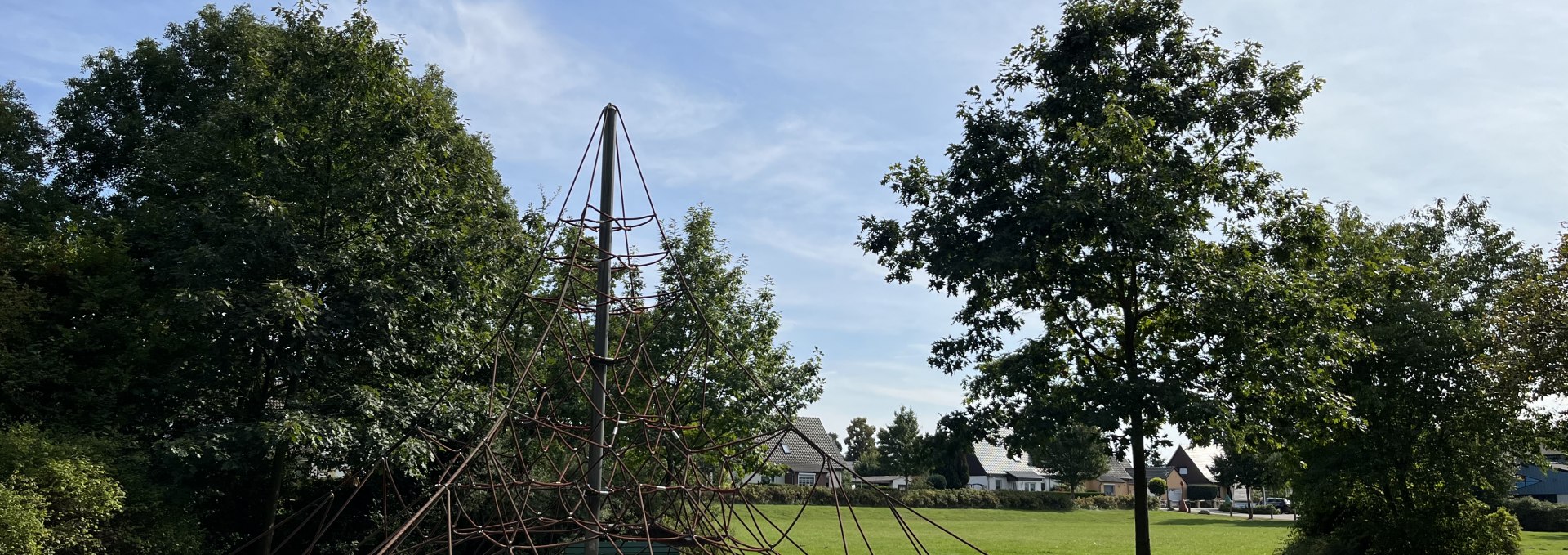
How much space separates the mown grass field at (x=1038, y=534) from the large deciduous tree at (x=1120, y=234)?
6850 mm

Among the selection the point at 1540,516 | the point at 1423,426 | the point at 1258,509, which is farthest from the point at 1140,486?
the point at 1258,509

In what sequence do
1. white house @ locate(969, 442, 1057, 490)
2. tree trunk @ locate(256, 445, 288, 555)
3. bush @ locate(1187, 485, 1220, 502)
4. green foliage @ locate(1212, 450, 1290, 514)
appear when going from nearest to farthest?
tree trunk @ locate(256, 445, 288, 555), green foliage @ locate(1212, 450, 1290, 514), white house @ locate(969, 442, 1057, 490), bush @ locate(1187, 485, 1220, 502)

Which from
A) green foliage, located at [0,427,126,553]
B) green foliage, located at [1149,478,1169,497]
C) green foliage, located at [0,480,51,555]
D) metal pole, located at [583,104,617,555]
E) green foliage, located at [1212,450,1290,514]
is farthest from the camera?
green foliage, located at [1149,478,1169,497]

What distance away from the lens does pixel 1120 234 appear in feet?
40.3

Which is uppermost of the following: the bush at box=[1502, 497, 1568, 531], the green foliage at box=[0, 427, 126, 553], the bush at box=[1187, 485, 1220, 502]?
the bush at box=[1187, 485, 1220, 502]

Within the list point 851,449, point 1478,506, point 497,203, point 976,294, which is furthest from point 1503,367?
point 851,449

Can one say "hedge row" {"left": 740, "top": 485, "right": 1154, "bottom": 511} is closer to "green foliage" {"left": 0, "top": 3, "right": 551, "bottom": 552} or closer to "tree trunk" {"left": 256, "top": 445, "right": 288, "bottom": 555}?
"tree trunk" {"left": 256, "top": 445, "right": 288, "bottom": 555}

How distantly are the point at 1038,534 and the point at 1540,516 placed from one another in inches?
919

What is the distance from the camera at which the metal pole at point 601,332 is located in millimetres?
4195

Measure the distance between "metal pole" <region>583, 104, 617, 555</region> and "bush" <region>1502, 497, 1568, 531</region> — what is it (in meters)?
44.2

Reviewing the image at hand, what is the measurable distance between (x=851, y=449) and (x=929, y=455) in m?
87.6

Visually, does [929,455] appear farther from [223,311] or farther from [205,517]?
[205,517]

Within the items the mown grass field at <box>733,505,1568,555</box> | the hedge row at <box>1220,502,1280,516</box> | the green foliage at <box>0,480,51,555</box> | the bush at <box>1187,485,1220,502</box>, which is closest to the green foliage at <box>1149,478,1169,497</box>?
the bush at <box>1187,485,1220,502</box>

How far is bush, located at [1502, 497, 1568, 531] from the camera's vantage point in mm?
37531
